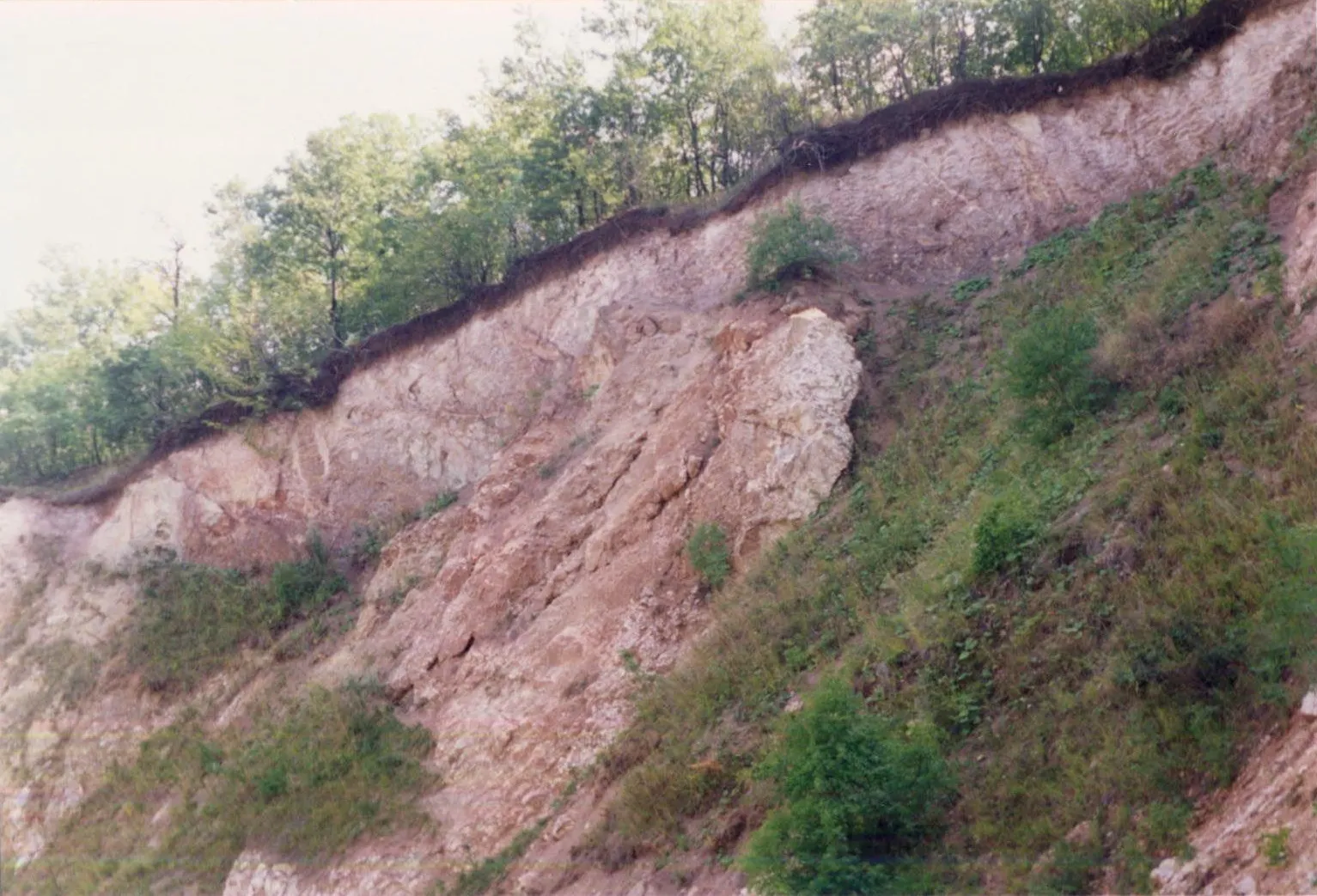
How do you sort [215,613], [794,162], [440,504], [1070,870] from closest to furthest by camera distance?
[1070,870], [794,162], [440,504], [215,613]

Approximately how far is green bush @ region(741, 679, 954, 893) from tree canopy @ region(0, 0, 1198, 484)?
14.5m

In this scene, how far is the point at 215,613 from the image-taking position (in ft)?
63.7

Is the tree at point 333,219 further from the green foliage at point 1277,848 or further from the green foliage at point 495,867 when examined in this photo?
the green foliage at point 1277,848

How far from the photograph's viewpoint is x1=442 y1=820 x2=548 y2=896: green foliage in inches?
423

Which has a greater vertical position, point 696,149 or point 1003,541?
point 696,149

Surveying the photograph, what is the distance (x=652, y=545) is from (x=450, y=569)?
3.99m

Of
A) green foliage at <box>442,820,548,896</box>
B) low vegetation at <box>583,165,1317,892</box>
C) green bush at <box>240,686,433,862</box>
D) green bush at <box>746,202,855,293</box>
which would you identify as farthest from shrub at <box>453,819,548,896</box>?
green bush at <box>746,202,855,293</box>

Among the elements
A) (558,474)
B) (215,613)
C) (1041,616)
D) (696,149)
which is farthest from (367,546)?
(1041,616)

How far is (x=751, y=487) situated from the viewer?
1312 centimetres

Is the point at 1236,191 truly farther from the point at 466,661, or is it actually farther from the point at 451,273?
the point at 451,273

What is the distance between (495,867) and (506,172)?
15.6 metres

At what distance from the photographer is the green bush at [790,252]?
51.4ft

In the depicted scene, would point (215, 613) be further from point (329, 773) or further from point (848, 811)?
point (848, 811)

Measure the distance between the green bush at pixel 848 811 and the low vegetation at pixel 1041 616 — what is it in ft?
0.06
